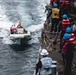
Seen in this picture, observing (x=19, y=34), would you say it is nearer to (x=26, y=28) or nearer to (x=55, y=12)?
(x=26, y=28)

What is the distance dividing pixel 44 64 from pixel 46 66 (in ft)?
0.52

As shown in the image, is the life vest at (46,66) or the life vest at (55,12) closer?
Result: the life vest at (46,66)

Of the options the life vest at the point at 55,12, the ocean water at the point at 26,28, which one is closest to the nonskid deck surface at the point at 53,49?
the life vest at the point at 55,12

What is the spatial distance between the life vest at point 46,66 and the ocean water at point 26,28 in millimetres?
10950

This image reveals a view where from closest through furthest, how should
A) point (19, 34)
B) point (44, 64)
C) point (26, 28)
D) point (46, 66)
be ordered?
point (44, 64) → point (46, 66) → point (19, 34) → point (26, 28)

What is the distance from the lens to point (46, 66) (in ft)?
45.0

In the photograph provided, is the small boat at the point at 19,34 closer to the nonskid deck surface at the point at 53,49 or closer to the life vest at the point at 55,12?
the nonskid deck surface at the point at 53,49

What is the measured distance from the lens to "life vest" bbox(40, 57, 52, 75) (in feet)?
44.4

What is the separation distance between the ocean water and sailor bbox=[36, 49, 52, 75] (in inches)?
431

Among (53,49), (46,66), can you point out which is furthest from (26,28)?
(46,66)

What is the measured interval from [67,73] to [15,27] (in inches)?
758

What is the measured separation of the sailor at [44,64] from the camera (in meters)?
13.6

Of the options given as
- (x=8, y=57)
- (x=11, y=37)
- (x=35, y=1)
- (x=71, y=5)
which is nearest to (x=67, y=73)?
(x=71, y=5)

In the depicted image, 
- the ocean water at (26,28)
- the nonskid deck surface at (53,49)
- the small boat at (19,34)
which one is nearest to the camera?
the nonskid deck surface at (53,49)
